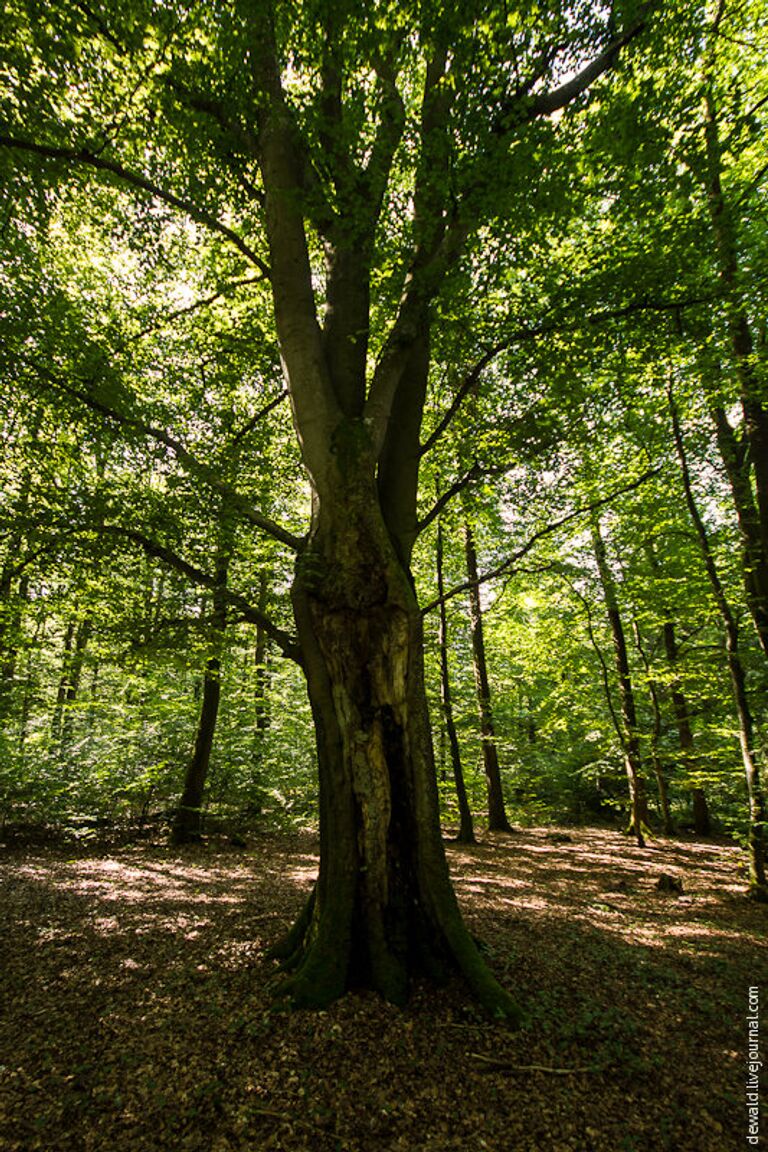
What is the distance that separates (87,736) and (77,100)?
11547mm

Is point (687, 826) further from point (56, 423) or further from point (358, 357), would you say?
point (56, 423)

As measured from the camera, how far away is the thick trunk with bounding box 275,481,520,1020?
400 centimetres

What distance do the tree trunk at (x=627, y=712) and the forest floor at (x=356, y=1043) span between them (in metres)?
5.23

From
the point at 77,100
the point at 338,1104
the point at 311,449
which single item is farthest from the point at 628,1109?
the point at 77,100

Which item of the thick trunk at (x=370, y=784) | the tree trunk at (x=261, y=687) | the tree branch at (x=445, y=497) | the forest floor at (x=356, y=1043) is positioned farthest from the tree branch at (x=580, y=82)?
the tree trunk at (x=261, y=687)

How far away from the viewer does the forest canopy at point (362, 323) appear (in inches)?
159

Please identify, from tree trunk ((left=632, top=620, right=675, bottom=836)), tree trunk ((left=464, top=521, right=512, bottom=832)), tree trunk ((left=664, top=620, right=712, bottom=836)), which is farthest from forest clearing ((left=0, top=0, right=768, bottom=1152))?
tree trunk ((left=664, top=620, right=712, bottom=836))

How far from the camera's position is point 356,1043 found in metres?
3.36

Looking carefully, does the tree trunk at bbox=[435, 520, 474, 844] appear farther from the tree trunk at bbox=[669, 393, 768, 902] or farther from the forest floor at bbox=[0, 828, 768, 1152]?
the tree trunk at bbox=[669, 393, 768, 902]

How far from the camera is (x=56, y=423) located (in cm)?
656

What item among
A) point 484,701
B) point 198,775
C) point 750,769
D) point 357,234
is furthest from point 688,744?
point 357,234

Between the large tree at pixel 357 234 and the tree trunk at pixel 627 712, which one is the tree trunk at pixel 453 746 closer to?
the tree trunk at pixel 627 712

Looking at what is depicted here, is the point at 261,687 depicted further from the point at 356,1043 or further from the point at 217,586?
the point at 356,1043

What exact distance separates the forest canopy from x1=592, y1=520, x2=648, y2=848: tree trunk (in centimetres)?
307
